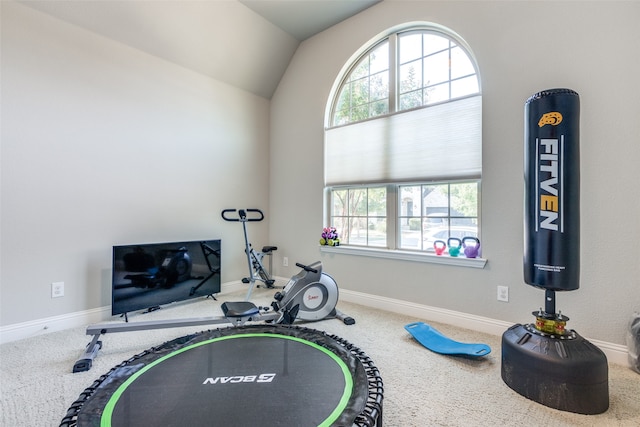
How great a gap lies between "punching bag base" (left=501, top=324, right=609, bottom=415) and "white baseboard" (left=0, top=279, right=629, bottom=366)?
0.72 metres

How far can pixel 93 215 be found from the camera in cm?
278

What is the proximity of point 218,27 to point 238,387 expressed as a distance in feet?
11.8

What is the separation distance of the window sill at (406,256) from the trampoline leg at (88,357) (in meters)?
2.34

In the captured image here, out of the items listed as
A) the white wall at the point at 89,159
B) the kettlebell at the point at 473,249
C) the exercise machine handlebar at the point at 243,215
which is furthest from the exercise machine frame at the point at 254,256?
the kettlebell at the point at 473,249

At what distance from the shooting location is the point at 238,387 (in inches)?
50.6

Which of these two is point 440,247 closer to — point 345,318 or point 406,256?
point 406,256

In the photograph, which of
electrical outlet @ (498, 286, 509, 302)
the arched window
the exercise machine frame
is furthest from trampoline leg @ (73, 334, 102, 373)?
electrical outlet @ (498, 286, 509, 302)

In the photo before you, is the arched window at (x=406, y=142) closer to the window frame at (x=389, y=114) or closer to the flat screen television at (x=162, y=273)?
the window frame at (x=389, y=114)

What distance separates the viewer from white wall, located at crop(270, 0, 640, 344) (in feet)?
6.58

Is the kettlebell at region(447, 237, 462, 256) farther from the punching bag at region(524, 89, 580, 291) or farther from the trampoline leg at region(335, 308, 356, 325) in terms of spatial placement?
the trampoline leg at region(335, 308, 356, 325)

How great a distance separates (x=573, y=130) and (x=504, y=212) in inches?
37.6

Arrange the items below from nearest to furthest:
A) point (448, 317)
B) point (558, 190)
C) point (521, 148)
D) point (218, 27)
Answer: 1. point (558, 190)
2. point (521, 148)
3. point (448, 317)
4. point (218, 27)

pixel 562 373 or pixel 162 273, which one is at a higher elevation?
pixel 162 273

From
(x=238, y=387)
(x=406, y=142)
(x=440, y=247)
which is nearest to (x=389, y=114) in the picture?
(x=406, y=142)
